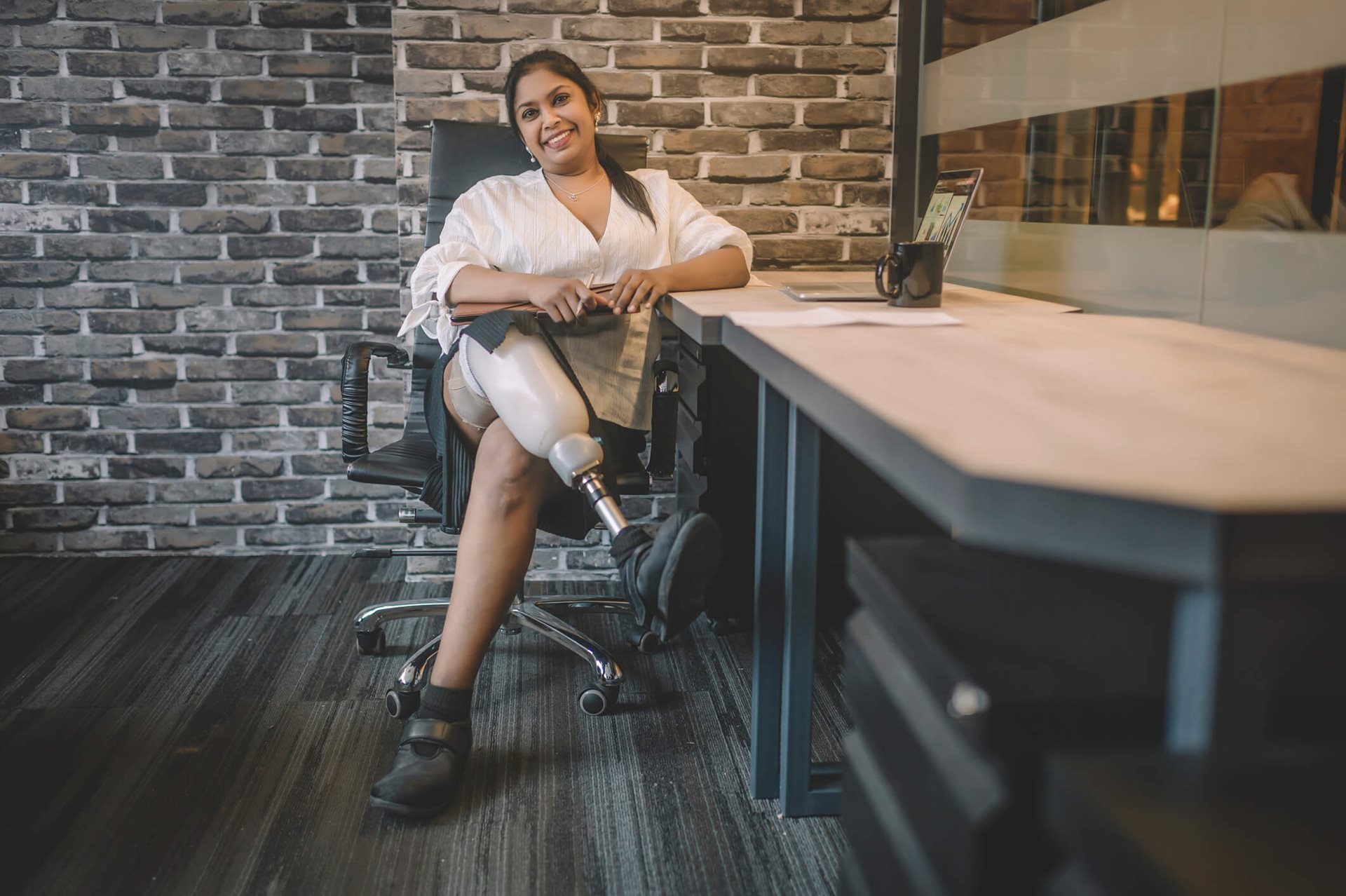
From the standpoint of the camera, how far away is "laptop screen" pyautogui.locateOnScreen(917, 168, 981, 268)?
1.96 meters

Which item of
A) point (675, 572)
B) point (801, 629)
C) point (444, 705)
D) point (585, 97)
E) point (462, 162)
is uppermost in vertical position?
point (585, 97)

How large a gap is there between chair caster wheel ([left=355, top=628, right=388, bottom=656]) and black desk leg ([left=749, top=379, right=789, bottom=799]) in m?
1.01

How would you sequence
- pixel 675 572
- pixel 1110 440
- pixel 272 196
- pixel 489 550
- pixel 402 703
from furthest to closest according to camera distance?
pixel 272 196
pixel 402 703
pixel 489 550
pixel 675 572
pixel 1110 440

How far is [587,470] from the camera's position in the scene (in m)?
1.62

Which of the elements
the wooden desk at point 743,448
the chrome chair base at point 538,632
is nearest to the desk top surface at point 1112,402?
the wooden desk at point 743,448

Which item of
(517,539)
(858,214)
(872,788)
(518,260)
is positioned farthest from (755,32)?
(872,788)

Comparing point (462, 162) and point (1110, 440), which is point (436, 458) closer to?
point (462, 162)

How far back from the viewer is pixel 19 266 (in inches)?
114

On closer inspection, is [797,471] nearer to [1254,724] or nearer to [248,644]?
[1254,724]

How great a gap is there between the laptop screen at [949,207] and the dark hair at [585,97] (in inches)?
22.7

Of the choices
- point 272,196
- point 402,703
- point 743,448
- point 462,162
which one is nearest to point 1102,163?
point 743,448

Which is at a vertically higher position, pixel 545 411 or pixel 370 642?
pixel 545 411

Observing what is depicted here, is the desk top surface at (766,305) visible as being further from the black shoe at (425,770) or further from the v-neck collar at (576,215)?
the black shoe at (425,770)

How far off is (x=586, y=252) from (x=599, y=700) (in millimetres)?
894
